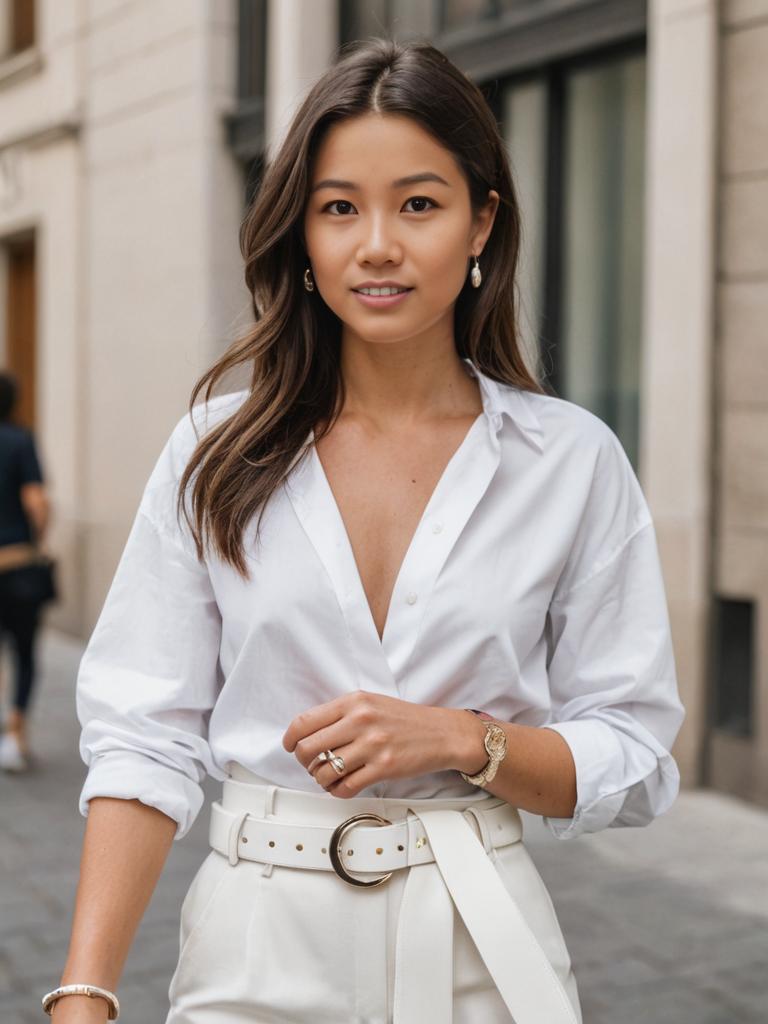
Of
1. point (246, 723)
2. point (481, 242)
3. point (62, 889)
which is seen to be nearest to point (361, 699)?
point (246, 723)

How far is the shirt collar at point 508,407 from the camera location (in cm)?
189

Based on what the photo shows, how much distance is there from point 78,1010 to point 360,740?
1.41 feet

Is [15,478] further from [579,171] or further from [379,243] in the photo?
[379,243]

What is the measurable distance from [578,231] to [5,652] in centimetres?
533

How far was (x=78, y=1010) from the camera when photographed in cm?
162

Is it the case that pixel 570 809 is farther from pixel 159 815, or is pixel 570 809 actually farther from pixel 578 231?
pixel 578 231

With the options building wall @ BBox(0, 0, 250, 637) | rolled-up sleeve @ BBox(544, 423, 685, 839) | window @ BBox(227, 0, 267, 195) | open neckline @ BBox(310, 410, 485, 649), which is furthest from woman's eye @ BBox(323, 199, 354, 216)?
window @ BBox(227, 0, 267, 195)

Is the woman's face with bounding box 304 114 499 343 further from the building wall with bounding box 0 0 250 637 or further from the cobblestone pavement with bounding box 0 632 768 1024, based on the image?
the building wall with bounding box 0 0 250 637

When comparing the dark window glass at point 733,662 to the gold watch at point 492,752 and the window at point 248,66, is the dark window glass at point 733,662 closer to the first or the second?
the gold watch at point 492,752

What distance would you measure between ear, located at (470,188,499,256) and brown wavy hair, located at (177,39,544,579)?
0.5 inches

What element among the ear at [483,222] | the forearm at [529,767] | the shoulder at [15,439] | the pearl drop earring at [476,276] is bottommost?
the forearm at [529,767]

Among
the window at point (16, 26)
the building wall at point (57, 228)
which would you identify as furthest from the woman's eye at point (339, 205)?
the window at point (16, 26)

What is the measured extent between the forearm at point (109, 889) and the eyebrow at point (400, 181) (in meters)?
0.77

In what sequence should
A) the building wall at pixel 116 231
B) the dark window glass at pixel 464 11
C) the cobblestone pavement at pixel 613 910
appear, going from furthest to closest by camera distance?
the building wall at pixel 116 231, the dark window glass at pixel 464 11, the cobblestone pavement at pixel 613 910
